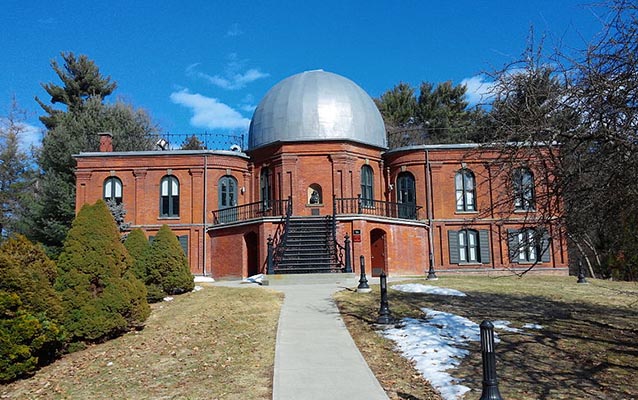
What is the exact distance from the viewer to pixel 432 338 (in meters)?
9.39

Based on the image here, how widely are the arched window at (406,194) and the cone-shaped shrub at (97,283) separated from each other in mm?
18288

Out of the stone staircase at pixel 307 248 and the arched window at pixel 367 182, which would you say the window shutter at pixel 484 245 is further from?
the stone staircase at pixel 307 248

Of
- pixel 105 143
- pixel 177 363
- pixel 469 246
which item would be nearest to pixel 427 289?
pixel 177 363

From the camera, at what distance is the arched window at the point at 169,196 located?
28500 millimetres

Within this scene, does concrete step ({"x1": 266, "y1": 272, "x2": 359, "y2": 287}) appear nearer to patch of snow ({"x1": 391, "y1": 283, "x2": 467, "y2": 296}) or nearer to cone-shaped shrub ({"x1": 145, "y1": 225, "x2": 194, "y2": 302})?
patch of snow ({"x1": 391, "y1": 283, "x2": 467, "y2": 296})

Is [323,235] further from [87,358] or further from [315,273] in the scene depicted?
[87,358]

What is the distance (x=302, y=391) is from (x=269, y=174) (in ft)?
73.5

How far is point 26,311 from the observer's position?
900cm

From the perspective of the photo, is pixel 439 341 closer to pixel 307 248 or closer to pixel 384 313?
pixel 384 313

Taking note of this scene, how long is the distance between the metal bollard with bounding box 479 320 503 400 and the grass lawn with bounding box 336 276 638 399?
4.35ft

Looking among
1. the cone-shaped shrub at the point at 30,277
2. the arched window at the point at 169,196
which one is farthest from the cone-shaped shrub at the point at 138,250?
the arched window at the point at 169,196

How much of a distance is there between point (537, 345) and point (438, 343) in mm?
1652

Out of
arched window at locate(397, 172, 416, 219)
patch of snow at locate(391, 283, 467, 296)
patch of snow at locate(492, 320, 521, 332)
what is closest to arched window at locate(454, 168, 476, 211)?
arched window at locate(397, 172, 416, 219)

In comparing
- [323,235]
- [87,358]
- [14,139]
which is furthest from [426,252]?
[14,139]
